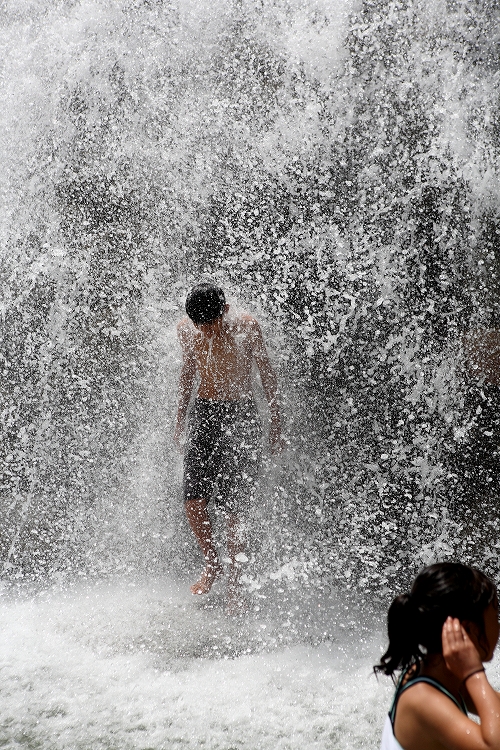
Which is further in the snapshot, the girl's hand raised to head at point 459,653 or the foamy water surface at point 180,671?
the foamy water surface at point 180,671

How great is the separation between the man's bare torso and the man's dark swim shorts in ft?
0.27

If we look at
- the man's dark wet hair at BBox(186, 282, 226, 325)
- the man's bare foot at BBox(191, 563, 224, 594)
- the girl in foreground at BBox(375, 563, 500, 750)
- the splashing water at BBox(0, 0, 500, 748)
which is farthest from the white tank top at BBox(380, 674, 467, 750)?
the man's bare foot at BBox(191, 563, 224, 594)

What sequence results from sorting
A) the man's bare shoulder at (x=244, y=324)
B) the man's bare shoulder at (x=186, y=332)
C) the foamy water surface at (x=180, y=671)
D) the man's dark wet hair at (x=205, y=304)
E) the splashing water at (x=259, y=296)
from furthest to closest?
the splashing water at (x=259, y=296) → the man's bare shoulder at (x=186, y=332) → the man's bare shoulder at (x=244, y=324) → the man's dark wet hair at (x=205, y=304) → the foamy water surface at (x=180, y=671)

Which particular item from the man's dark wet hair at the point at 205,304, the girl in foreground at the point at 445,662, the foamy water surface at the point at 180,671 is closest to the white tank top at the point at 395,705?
the girl in foreground at the point at 445,662

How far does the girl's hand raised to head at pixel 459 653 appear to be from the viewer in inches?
54.2

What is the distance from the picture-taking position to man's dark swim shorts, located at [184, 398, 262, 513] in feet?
12.6

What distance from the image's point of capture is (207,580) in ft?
12.9

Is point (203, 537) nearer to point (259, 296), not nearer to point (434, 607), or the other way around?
point (259, 296)

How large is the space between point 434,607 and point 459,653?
106 millimetres

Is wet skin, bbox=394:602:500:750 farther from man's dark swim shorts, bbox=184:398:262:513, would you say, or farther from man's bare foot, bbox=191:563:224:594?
man's bare foot, bbox=191:563:224:594

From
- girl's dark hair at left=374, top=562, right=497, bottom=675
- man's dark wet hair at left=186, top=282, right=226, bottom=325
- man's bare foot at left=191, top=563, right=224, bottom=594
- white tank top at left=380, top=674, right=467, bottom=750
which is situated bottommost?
white tank top at left=380, top=674, right=467, bottom=750

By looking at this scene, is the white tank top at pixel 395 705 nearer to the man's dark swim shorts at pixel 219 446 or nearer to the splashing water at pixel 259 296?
the splashing water at pixel 259 296

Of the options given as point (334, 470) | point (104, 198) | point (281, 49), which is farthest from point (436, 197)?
point (104, 198)

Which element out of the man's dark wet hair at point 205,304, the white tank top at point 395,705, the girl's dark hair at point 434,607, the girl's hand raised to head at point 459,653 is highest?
the man's dark wet hair at point 205,304
